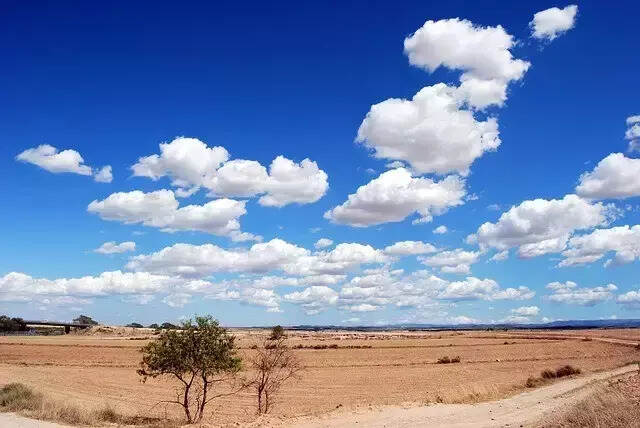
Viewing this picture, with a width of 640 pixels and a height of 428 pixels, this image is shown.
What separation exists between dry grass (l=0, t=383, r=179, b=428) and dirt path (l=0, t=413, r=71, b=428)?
508mm

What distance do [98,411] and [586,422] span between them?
20348 millimetres

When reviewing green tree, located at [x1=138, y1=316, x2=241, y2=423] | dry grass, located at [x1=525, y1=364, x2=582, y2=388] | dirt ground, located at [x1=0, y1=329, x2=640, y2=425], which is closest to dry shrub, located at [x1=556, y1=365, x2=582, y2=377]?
dry grass, located at [x1=525, y1=364, x2=582, y2=388]

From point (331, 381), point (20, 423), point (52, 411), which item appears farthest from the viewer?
point (331, 381)

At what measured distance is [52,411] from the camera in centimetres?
2470

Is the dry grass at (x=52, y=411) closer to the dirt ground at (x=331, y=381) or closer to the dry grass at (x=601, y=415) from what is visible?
the dirt ground at (x=331, y=381)

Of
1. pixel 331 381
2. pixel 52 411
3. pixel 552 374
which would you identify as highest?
pixel 52 411

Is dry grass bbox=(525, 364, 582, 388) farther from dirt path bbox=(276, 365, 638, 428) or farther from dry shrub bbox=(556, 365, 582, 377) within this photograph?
dirt path bbox=(276, 365, 638, 428)

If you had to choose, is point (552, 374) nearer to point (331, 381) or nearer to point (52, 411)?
point (331, 381)

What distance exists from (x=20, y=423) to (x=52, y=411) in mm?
1950

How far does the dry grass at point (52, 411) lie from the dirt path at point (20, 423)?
508 mm

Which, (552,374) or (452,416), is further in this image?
(552,374)

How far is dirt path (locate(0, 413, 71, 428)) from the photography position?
73.0 feet

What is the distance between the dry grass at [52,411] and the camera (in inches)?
949

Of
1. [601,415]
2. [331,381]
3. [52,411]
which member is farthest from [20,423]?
[331,381]
